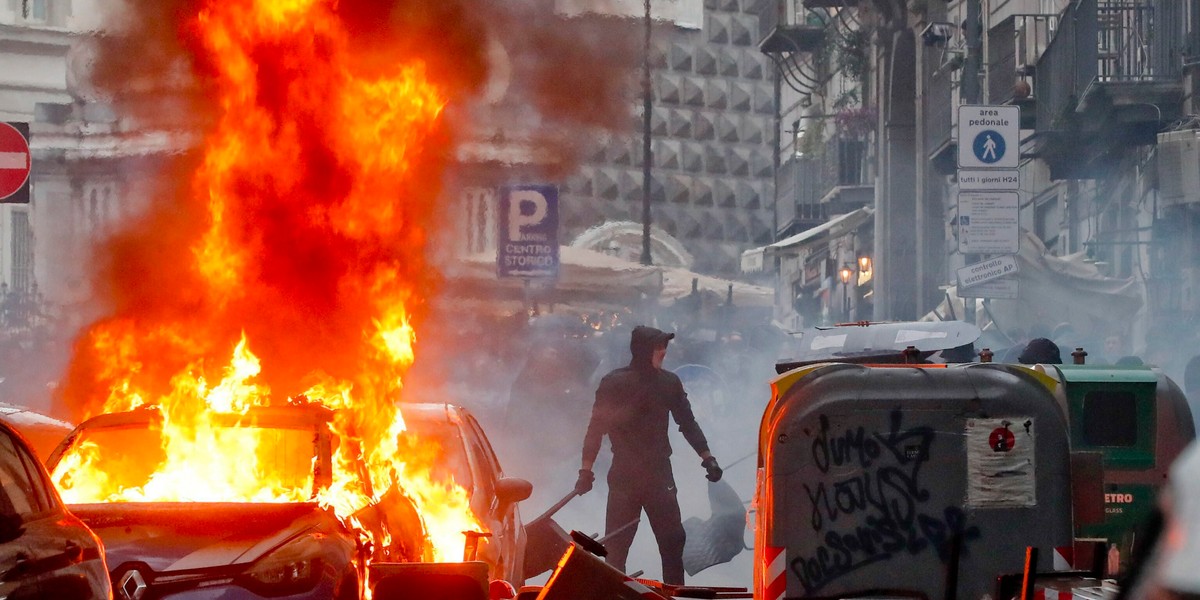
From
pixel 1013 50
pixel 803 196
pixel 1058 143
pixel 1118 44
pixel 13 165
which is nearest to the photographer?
pixel 13 165

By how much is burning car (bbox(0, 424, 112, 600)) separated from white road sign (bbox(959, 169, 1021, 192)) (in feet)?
54.3

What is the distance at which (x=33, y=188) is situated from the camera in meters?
46.2

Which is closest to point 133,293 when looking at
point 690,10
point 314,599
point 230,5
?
point 230,5

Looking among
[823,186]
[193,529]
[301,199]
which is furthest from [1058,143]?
[193,529]

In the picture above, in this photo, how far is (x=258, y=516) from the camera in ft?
23.0

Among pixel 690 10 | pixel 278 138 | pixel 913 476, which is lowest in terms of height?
pixel 913 476

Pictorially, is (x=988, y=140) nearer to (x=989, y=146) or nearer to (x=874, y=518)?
(x=989, y=146)

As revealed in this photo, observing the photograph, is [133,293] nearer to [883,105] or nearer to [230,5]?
[230,5]

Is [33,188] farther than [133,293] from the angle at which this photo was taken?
Yes

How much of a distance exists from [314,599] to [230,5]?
23.2 feet

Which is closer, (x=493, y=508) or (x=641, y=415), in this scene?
(x=493, y=508)

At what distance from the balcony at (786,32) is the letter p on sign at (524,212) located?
2573cm

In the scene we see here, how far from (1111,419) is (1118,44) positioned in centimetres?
1546

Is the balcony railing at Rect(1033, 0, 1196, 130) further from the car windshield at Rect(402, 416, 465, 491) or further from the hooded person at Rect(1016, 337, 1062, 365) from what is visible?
the car windshield at Rect(402, 416, 465, 491)
